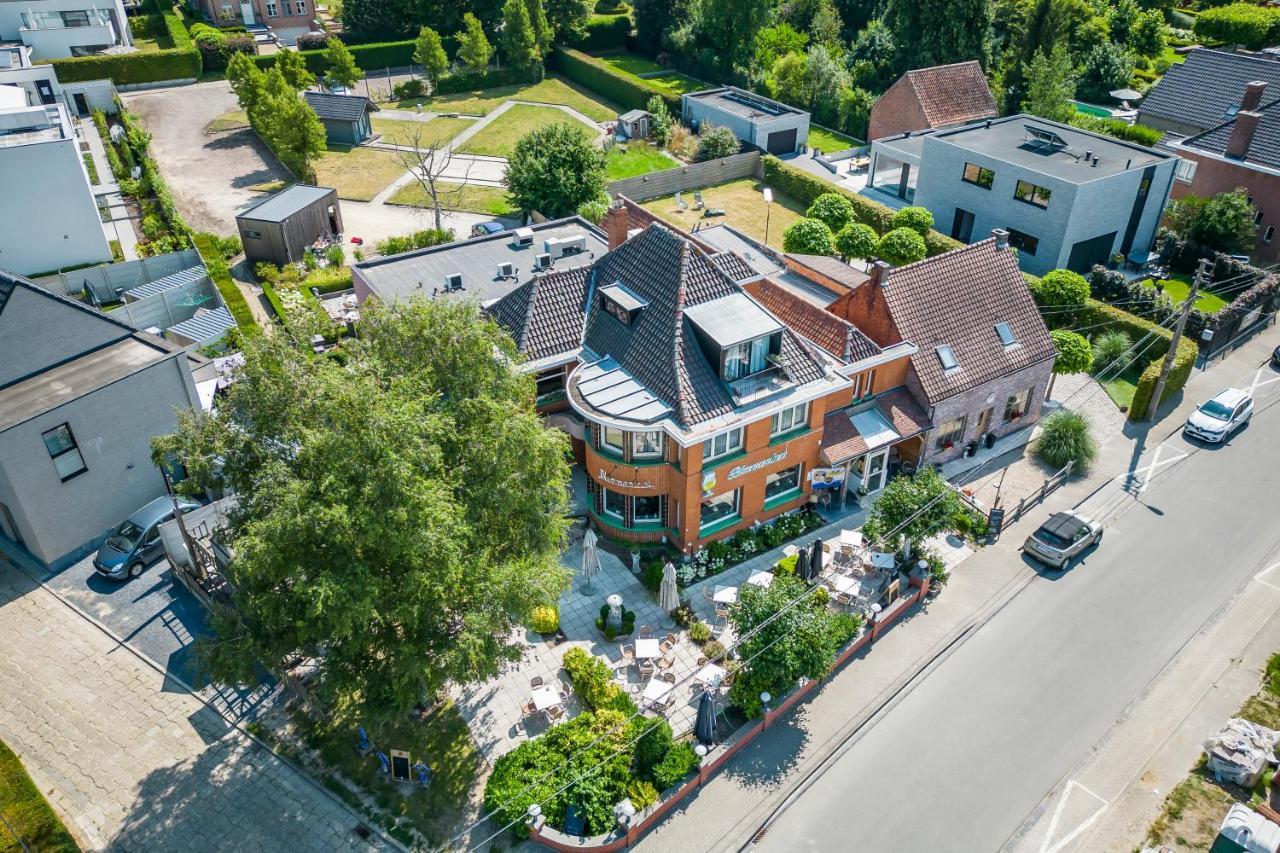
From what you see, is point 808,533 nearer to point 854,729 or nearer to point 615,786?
point 854,729

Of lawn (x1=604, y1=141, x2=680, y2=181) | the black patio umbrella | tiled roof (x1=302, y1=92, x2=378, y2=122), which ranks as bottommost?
the black patio umbrella

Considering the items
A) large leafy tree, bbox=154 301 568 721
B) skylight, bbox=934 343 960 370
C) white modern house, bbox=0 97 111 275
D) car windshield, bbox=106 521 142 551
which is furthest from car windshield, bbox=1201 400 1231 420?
white modern house, bbox=0 97 111 275

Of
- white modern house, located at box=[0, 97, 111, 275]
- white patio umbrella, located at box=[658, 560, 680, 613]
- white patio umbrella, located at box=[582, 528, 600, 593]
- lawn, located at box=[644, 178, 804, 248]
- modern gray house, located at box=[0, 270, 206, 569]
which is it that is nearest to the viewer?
white patio umbrella, located at box=[658, 560, 680, 613]

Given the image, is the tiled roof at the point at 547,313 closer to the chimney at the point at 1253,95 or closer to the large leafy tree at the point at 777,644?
the large leafy tree at the point at 777,644

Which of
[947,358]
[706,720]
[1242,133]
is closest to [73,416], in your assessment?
[706,720]

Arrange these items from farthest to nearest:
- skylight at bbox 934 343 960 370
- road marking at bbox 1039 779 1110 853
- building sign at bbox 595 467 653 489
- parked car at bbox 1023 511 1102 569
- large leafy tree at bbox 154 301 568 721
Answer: skylight at bbox 934 343 960 370
parked car at bbox 1023 511 1102 569
building sign at bbox 595 467 653 489
road marking at bbox 1039 779 1110 853
large leafy tree at bbox 154 301 568 721

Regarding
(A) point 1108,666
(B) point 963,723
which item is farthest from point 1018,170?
(B) point 963,723

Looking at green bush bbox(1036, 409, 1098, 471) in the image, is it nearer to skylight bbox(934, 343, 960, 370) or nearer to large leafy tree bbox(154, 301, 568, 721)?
skylight bbox(934, 343, 960, 370)
